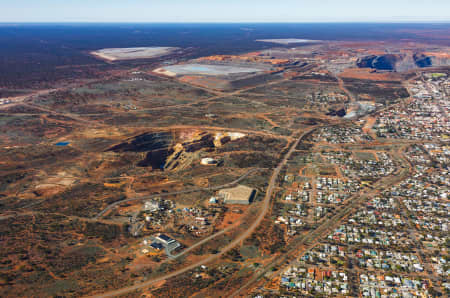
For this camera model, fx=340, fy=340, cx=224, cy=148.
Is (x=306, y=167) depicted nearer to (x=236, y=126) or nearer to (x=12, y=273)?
(x=236, y=126)

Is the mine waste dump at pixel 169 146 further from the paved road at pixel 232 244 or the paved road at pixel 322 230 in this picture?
the paved road at pixel 322 230

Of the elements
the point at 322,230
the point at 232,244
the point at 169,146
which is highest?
the point at 169,146

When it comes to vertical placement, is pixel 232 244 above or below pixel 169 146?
below

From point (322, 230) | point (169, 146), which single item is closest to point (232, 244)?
point (322, 230)

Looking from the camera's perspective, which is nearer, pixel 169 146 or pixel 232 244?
pixel 232 244

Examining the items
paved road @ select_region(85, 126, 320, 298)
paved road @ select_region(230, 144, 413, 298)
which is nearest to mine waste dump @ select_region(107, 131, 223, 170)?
paved road @ select_region(85, 126, 320, 298)

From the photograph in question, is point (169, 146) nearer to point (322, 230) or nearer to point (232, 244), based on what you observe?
point (232, 244)

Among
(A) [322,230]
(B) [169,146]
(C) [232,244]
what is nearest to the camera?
(C) [232,244]

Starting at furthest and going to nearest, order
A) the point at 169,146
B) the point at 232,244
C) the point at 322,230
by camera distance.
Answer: the point at 169,146
the point at 322,230
the point at 232,244

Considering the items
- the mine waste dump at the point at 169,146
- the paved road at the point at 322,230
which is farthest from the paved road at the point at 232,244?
the mine waste dump at the point at 169,146
